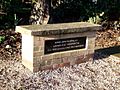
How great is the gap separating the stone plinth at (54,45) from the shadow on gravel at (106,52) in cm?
67

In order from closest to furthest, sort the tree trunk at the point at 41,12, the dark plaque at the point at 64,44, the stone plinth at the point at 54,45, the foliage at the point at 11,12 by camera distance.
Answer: the stone plinth at the point at 54,45
the dark plaque at the point at 64,44
the tree trunk at the point at 41,12
the foliage at the point at 11,12

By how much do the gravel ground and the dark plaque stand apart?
1.36 feet

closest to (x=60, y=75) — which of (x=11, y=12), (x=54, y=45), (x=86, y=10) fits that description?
(x=54, y=45)

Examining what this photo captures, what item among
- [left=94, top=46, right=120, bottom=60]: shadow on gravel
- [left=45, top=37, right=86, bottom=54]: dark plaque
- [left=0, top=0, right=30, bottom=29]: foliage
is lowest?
[left=94, top=46, right=120, bottom=60]: shadow on gravel

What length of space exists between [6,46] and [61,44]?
62.4 inches

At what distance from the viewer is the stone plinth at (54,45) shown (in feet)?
17.4

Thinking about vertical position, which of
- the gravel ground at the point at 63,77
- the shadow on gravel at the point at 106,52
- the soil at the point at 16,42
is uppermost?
the soil at the point at 16,42

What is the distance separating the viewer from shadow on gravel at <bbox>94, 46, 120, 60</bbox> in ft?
22.2

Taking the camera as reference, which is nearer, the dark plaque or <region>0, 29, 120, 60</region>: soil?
the dark plaque

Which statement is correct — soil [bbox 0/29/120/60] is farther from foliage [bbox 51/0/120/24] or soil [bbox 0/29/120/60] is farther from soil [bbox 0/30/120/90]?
foliage [bbox 51/0/120/24]

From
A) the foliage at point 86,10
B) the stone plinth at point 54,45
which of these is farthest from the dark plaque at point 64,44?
the foliage at point 86,10

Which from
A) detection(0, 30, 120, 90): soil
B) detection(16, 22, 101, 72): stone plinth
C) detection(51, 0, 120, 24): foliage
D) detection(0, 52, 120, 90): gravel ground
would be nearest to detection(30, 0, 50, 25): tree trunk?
detection(0, 30, 120, 90): soil

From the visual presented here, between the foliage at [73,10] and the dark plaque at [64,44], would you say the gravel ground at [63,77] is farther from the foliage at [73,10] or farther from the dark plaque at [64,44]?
the foliage at [73,10]

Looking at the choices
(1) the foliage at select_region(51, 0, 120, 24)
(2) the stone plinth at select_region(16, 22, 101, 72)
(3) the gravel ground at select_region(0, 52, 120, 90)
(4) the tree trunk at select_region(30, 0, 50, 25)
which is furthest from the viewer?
(1) the foliage at select_region(51, 0, 120, 24)
